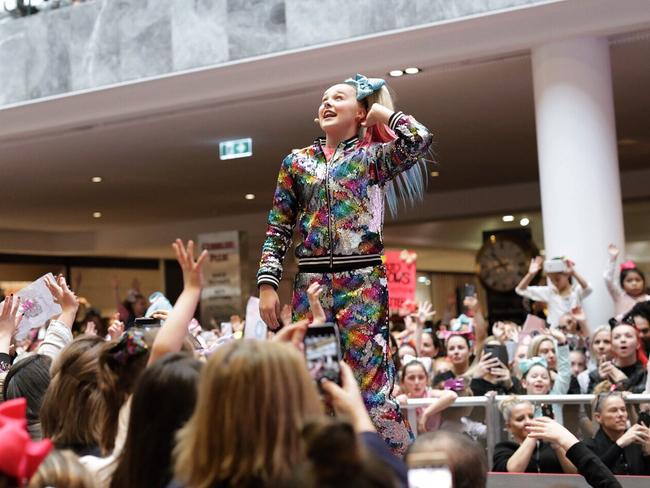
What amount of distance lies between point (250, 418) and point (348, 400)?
0.43 meters

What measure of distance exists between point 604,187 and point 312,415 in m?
7.02

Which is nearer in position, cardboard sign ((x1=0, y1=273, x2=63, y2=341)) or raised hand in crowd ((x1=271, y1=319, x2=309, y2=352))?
raised hand in crowd ((x1=271, y1=319, x2=309, y2=352))

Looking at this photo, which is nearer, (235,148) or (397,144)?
(397,144)

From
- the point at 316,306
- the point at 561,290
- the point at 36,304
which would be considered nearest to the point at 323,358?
the point at 316,306

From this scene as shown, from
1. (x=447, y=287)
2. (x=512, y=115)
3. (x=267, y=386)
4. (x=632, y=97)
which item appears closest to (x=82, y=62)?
(x=512, y=115)

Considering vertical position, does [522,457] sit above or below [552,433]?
below

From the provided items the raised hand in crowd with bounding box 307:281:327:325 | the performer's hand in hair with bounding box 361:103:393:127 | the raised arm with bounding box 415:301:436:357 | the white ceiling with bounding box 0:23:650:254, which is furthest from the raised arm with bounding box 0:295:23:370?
the white ceiling with bounding box 0:23:650:254

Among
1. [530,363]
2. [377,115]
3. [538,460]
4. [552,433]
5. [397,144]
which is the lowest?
[538,460]

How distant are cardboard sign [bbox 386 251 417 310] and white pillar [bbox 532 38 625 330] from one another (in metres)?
1.36

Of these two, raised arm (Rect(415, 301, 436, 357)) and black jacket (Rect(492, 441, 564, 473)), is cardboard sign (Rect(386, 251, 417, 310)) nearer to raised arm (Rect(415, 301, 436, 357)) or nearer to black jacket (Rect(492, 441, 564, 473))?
raised arm (Rect(415, 301, 436, 357))

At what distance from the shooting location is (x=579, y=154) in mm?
8797

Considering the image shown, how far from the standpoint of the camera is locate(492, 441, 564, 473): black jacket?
5.60 m

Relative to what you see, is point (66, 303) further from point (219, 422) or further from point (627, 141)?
point (627, 141)

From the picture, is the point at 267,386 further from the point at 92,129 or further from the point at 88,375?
the point at 92,129
